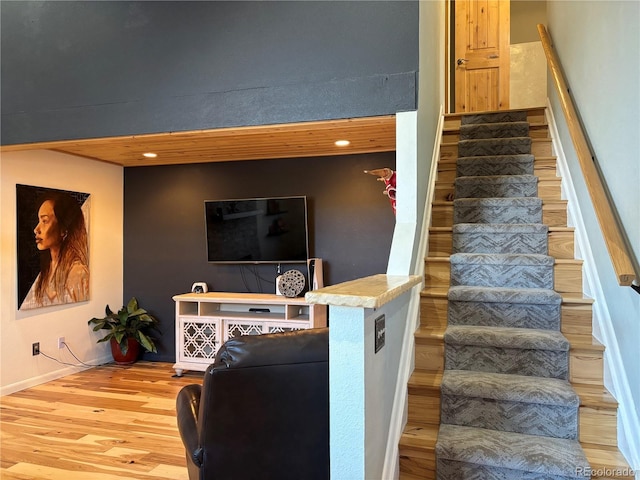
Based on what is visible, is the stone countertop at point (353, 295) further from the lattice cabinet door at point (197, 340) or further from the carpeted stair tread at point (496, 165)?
the lattice cabinet door at point (197, 340)

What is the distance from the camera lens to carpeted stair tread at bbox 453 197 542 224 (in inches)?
115

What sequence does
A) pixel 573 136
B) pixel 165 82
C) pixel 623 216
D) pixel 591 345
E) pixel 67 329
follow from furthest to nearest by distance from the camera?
pixel 67 329 → pixel 165 82 → pixel 573 136 → pixel 591 345 → pixel 623 216

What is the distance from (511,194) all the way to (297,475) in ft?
7.89

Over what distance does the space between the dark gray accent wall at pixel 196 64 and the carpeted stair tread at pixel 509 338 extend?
130cm

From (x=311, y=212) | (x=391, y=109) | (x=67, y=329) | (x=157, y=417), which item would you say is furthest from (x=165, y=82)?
(x=67, y=329)

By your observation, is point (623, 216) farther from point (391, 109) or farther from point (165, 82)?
point (165, 82)

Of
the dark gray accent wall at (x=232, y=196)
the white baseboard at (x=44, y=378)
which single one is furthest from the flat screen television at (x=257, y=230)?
the white baseboard at (x=44, y=378)

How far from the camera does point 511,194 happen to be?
314 cm

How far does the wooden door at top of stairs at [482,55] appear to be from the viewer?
17.2ft

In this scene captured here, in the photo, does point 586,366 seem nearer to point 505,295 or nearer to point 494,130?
point 505,295

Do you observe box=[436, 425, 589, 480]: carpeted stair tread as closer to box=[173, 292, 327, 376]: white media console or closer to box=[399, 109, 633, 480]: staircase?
box=[399, 109, 633, 480]: staircase

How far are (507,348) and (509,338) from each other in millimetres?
55

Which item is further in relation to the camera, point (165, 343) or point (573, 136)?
point (165, 343)

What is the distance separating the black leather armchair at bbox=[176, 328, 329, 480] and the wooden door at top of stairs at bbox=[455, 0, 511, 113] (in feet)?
15.0
